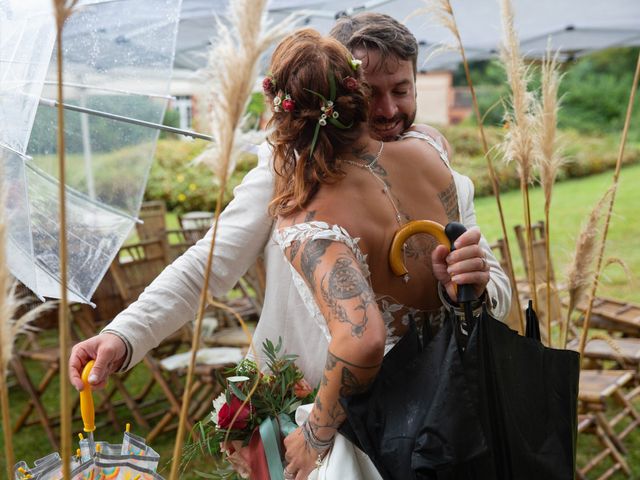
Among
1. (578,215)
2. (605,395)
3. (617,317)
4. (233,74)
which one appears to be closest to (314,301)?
(233,74)

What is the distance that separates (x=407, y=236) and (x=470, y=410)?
37 centimetres

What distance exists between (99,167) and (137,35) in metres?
0.42

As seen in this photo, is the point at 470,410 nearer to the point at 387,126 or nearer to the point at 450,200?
the point at 450,200

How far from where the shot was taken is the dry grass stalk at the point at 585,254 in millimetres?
2029

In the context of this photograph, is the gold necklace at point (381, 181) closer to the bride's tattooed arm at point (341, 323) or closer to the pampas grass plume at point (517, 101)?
the bride's tattooed arm at point (341, 323)

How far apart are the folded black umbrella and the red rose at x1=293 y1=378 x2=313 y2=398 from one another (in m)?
0.23

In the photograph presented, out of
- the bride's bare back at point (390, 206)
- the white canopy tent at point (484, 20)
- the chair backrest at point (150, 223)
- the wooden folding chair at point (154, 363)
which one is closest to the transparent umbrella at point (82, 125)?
the bride's bare back at point (390, 206)

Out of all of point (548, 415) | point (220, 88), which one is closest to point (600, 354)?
point (548, 415)

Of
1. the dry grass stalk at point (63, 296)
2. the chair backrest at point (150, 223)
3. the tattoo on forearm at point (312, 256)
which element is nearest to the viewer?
the dry grass stalk at point (63, 296)

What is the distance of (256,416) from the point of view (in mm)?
1763

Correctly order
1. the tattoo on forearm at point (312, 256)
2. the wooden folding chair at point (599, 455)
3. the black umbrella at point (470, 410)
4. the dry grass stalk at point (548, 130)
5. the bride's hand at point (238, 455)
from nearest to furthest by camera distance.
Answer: the black umbrella at point (470, 410) < the tattoo on forearm at point (312, 256) < the bride's hand at point (238, 455) < the dry grass stalk at point (548, 130) < the wooden folding chair at point (599, 455)

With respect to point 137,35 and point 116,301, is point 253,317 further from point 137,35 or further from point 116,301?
point 137,35

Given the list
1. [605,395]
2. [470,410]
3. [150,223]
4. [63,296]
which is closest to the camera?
[63,296]

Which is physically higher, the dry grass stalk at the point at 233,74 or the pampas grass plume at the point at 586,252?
the dry grass stalk at the point at 233,74
